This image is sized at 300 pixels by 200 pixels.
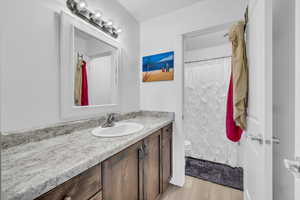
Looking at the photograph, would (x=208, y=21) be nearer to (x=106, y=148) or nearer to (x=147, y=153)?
(x=147, y=153)

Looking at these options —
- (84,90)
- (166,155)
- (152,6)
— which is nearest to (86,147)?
(84,90)

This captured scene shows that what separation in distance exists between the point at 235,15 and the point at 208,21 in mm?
272

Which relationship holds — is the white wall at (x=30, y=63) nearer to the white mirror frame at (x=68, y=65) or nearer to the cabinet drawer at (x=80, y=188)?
the white mirror frame at (x=68, y=65)

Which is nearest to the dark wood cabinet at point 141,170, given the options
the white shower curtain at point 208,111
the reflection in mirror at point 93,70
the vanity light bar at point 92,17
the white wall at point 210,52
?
the reflection in mirror at point 93,70

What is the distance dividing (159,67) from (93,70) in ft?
2.93

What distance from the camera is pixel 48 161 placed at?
620mm

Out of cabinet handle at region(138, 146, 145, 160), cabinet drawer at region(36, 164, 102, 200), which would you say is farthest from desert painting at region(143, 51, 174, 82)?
cabinet drawer at region(36, 164, 102, 200)

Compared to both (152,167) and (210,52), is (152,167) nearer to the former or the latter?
(152,167)

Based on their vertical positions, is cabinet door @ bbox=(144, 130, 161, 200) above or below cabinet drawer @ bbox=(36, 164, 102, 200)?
below

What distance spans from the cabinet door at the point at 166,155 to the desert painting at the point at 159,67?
0.70 metres

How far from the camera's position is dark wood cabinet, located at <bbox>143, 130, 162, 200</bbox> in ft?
3.79

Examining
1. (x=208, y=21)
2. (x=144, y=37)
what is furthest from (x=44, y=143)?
(x=208, y=21)

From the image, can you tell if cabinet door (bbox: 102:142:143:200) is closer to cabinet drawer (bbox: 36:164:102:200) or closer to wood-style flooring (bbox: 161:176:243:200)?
cabinet drawer (bbox: 36:164:102:200)

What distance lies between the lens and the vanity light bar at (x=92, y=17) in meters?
1.11
